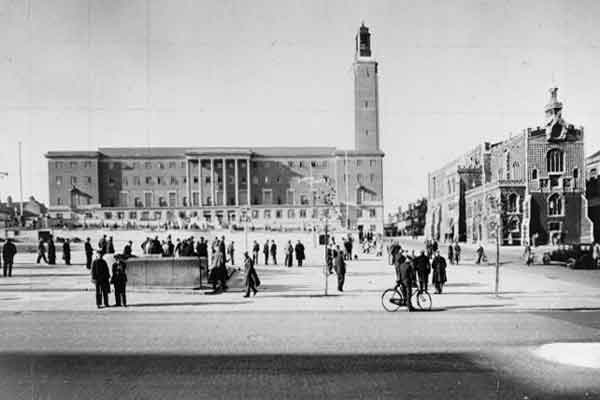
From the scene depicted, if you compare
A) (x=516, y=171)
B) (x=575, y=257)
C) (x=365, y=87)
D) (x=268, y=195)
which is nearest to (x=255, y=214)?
(x=268, y=195)

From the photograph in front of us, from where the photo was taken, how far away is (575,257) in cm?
2762

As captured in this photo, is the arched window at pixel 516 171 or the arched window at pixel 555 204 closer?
the arched window at pixel 555 204

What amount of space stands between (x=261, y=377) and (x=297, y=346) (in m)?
2.00

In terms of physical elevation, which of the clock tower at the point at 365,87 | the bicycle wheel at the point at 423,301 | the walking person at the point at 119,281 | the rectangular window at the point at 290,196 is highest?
the clock tower at the point at 365,87

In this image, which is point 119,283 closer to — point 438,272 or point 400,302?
point 400,302

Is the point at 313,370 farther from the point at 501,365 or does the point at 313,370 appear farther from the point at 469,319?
the point at 469,319

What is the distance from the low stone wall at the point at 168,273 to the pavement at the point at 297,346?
543mm

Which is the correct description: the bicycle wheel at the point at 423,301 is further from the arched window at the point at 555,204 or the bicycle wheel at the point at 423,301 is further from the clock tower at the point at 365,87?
the clock tower at the point at 365,87

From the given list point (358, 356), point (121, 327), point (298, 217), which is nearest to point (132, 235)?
point (298, 217)

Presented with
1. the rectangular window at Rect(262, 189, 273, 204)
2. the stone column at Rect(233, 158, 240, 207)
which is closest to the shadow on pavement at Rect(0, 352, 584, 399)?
the stone column at Rect(233, 158, 240, 207)

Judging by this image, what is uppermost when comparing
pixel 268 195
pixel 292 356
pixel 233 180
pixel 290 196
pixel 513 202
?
pixel 233 180

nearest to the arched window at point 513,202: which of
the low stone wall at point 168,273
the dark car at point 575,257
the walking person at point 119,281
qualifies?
the dark car at point 575,257

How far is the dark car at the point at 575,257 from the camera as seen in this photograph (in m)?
25.8

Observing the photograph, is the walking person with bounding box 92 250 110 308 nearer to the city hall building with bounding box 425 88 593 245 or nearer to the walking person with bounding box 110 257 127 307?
the walking person with bounding box 110 257 127 307
